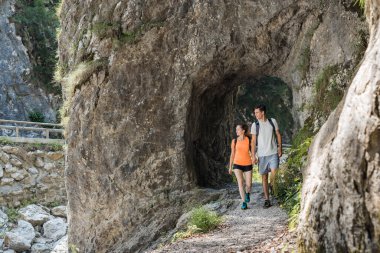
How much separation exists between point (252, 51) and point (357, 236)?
7934 millimetres

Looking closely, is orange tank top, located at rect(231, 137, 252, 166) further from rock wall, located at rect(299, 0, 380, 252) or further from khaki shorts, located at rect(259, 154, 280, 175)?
rock wall, located at rect(299, 0, 380, 252)

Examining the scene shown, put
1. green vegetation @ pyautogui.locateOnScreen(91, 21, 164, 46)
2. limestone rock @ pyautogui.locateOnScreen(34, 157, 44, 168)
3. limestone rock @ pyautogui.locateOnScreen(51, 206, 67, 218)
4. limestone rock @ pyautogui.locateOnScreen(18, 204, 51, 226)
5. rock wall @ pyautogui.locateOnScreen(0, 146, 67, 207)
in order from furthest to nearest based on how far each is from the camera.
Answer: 1. limestone rock @ pyautogui.locateOnScreen(34, 157, 44, 168)
2. limestone rock @ pyautogui.locateOnScreen(51, 206, 67, 218)
3. rock wall @ pyautogui.locateOnScreen(0, 146, 67, 207)
4. limestone rock @ pyautogui.locateOnScreen(18, 204, 51, 226)
5. green vegetation @ pyautogui.locateOnScreen(91, 21, 164, 46)

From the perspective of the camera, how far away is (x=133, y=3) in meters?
12.1

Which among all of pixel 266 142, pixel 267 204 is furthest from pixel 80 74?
pixel 267 204

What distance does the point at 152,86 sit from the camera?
11.8 m

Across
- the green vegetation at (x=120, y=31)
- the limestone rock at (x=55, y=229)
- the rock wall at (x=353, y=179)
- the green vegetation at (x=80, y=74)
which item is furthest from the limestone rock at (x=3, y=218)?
the rock wall at (x=353, y=179)

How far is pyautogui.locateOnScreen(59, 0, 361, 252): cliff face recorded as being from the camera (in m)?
11.4

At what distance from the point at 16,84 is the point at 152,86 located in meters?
18.4

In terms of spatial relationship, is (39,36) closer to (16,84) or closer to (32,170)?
(16,84)

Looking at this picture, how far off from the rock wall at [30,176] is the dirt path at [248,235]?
14264mm

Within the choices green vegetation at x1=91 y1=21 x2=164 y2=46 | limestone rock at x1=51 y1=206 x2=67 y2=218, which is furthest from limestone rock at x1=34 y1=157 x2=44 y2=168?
green vegetation at x1=91 y1=21 x2=164 y2=46

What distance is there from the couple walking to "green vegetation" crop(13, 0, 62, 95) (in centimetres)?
2132

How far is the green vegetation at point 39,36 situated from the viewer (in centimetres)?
2914

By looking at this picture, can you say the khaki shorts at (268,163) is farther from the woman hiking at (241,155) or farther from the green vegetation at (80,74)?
the green vegetation at (80,74)
